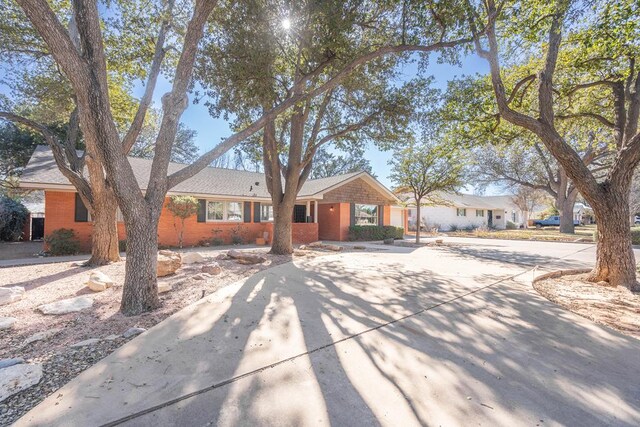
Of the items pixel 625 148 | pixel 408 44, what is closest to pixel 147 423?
pixel 408 44

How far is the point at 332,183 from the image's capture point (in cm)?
1702

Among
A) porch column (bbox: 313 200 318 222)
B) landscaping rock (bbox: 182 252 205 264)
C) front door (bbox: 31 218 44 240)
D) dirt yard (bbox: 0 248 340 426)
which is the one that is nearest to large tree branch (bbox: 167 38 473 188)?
dirt yard (bbox: 0 248 340 426)

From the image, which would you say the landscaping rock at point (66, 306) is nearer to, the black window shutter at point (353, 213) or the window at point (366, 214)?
the black window shutter at point (353, 213)

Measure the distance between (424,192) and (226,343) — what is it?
14.2 meters

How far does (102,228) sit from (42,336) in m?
5.64

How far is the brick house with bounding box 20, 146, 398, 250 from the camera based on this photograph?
421 inches

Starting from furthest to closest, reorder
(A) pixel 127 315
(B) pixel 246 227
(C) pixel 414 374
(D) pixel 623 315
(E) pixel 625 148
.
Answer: (B) pixel 246 227
(E) pixel 625 148
(D) pixel 623 315
(A) pixel 127 315
(C) pixel 414 374

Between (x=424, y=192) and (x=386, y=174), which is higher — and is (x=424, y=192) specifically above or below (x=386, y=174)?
below

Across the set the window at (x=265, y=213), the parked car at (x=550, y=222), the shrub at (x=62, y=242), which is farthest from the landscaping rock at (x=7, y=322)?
the parked car at (x=550, y=222)

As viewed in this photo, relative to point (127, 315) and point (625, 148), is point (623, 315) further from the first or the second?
point (127, 315)

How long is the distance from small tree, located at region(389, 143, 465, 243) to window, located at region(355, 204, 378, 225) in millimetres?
3328

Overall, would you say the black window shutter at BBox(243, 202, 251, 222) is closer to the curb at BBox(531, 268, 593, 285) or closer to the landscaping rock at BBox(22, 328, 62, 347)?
the landscaping rock at BBox(22, 328, 62, 347)

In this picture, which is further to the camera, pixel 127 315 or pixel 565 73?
pixel 565 73

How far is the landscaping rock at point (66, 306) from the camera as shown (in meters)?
4.19
